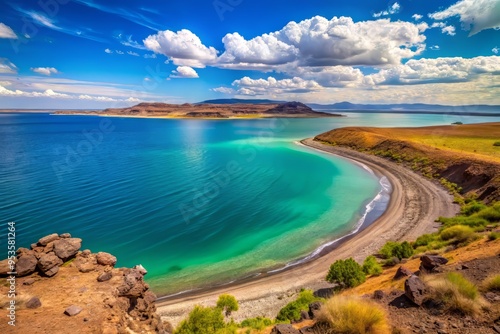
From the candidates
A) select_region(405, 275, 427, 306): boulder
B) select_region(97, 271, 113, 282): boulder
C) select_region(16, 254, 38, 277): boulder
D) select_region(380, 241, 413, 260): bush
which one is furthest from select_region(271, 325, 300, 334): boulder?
select_region(380, 241, 413, 260): bush

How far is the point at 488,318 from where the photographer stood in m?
8.61

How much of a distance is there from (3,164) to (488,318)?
7183cm

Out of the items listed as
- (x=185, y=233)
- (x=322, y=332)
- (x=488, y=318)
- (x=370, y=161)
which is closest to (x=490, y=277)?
(x=488, y=318)

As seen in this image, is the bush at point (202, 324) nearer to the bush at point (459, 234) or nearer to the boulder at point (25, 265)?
A: the boulder at point (25, 265)

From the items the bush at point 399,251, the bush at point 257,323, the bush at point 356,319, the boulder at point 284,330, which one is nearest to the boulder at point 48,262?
the bush at point 257,323

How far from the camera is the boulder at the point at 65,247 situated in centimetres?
1335

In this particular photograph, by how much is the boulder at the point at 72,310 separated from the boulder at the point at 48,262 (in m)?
3.16

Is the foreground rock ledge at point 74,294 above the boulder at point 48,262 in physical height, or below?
below

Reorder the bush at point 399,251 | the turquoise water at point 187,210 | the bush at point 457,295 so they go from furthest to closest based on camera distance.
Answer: the turquoise water at point 187,210 < the bush at point 399,251 < the bush at point 457,295

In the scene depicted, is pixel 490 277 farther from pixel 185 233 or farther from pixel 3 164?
pixel 3 164

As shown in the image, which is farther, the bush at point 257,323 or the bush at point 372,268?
the bush at point 372,268

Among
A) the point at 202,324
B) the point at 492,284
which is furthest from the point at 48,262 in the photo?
the point at 492,284

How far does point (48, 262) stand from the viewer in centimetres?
1266

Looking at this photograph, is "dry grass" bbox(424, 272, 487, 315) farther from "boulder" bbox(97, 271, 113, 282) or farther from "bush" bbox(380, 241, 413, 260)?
"boulder" bbox(97, 271, 113, 282)
